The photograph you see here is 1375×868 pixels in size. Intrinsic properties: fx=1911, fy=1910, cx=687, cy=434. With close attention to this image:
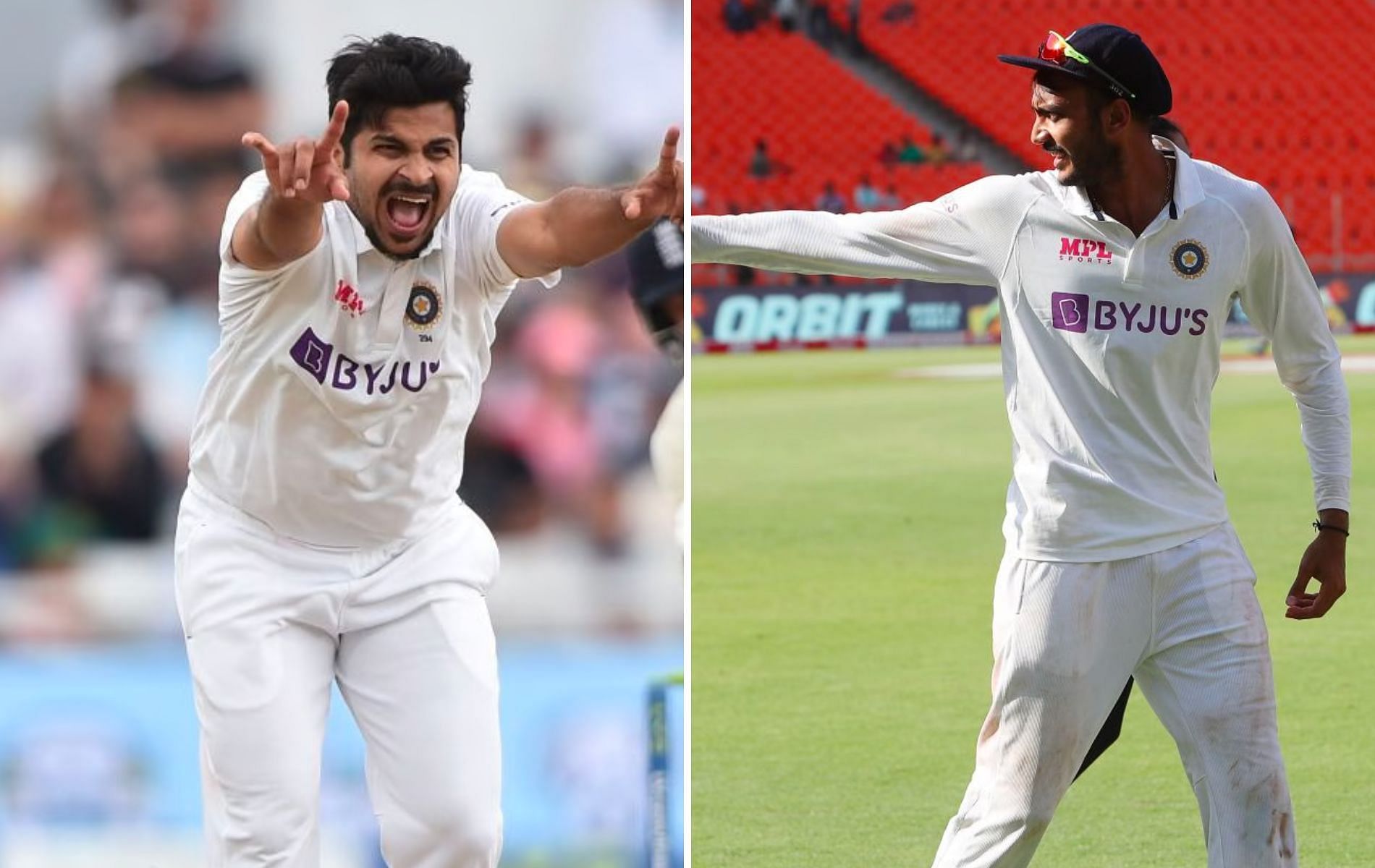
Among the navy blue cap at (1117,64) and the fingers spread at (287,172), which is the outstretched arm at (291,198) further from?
the navy blue cap at (1117,64)

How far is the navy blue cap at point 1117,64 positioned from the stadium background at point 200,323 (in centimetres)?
393

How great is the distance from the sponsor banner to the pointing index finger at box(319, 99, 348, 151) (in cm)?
1659

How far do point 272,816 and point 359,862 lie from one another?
2.09m

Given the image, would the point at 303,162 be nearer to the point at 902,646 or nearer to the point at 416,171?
the point at 416,171

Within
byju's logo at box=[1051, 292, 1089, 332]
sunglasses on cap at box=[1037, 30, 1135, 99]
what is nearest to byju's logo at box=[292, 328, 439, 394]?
byju's logo at box=[1051, 292, 1089, 332]

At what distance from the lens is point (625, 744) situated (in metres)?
A: 6.64

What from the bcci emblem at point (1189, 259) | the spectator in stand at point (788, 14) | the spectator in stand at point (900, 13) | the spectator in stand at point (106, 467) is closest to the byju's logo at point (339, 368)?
the bcci emblem at point (1189, 259)

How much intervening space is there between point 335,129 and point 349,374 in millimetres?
626

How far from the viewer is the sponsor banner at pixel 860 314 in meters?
20.5

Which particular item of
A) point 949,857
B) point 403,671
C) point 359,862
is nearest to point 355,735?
point 359,862

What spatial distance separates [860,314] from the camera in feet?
68.5

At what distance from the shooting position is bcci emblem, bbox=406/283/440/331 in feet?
13.3

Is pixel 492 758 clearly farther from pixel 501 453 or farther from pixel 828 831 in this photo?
pixel 501 453

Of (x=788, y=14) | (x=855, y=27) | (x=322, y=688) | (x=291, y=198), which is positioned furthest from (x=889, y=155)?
(x=291, y=198)
